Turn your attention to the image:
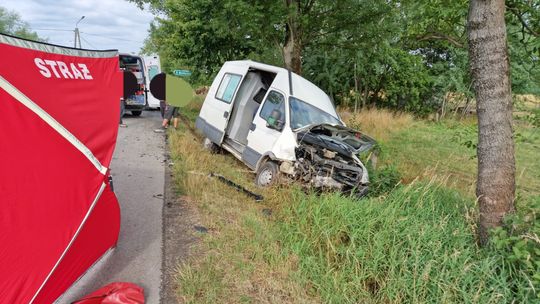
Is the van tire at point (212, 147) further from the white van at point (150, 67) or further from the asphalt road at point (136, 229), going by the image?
the white van at point (150, 67)

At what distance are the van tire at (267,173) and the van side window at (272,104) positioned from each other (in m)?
1.09

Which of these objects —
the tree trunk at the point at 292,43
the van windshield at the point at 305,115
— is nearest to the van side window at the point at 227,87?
the van windshield at the point at 305,115

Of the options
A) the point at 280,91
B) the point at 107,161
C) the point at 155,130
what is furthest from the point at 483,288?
the point at 155,130

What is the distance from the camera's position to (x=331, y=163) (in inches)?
221

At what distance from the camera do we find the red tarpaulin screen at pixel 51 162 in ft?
7.61

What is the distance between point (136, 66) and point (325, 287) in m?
13.8

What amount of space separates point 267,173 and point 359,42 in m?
6.04

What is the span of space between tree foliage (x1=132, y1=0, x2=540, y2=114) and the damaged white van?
5.87 ft

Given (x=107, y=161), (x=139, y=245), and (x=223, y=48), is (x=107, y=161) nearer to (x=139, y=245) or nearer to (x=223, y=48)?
(x=139, y=245)

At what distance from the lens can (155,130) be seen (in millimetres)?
11758

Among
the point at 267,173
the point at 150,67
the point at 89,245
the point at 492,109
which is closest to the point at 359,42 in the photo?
the point at 267,173

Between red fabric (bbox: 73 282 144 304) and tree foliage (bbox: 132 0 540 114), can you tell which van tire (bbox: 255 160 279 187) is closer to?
tree foliage (bbox: 132 0 540 114)

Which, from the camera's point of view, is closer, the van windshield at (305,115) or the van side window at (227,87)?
the van windshield at (305,115)

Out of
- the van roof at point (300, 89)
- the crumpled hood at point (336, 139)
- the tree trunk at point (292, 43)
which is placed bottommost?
the crumpled hood at point (336, 139)
